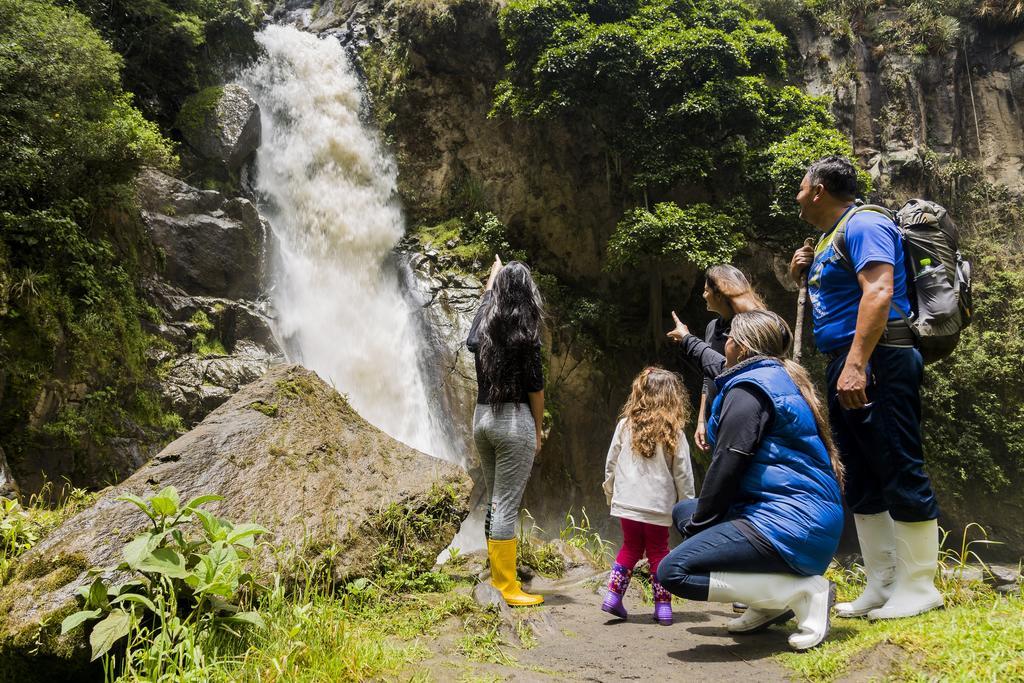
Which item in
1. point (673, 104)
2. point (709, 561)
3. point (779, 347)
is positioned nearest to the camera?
point (709, 561)

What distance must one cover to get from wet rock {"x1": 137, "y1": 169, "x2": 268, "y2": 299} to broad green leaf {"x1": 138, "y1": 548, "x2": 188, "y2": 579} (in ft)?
27.4

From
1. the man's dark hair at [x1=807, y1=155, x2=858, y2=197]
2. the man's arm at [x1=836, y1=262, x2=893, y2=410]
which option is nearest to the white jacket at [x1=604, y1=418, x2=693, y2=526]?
the man's arm at [x1=836, y1=262, x2=893, y2=410]

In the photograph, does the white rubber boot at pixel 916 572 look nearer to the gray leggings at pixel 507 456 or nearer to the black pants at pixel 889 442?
the black pants at pixel 889 442

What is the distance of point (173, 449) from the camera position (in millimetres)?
3758

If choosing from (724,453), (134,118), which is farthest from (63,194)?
(724,453)

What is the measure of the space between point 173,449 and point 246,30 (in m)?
12.9

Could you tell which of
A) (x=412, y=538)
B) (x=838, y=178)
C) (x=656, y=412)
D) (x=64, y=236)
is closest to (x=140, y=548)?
(x=412, y=538)

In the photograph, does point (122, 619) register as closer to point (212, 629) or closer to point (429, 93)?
point (212, 629)

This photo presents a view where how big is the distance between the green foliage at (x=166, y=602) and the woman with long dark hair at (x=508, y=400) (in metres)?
1.57

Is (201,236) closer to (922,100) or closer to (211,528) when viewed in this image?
(211,528)

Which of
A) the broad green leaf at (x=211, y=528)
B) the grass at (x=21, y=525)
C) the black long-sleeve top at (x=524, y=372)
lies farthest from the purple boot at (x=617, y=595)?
the grass at (x=21, y=525)

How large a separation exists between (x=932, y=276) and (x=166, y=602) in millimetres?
3778

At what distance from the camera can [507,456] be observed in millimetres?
3855

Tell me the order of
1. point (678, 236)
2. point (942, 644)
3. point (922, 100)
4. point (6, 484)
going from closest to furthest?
point (942, 644) < point (6, 484) < point (678, 236) < point (922, 100)
